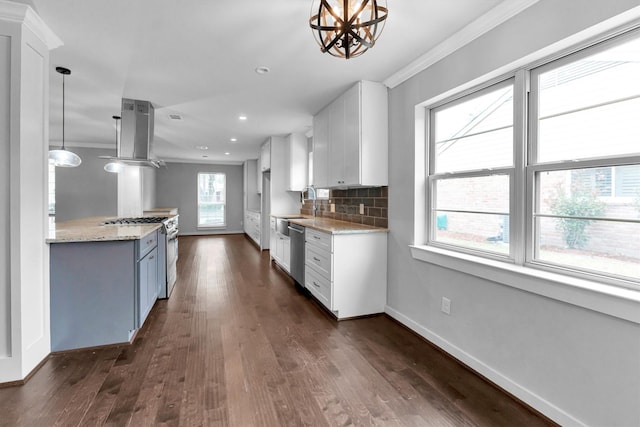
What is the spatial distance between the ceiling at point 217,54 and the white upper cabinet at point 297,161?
113 centimetres

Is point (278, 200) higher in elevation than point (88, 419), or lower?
higher


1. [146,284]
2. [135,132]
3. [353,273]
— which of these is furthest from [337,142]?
[135,132]

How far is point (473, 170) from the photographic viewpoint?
2361 mm

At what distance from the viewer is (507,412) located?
176 cm

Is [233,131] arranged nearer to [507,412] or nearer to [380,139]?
[380,139]

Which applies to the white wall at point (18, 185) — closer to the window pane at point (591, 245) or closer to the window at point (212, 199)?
the window pane at point (591, 245)

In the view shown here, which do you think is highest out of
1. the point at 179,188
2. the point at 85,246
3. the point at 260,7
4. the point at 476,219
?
the point at 260,7

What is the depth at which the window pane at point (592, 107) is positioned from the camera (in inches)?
58.9

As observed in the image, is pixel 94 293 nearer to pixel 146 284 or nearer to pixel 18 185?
pixel 146 284

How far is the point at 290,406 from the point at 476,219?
1.83 m

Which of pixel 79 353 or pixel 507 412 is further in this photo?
pixel 79 353

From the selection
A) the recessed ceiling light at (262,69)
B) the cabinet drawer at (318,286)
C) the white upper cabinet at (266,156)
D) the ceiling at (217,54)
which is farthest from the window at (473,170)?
the white upper cabinet at (266,156)

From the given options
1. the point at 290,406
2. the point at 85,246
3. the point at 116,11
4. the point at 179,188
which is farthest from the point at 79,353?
the point at 179,188

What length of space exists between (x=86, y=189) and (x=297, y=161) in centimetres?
475
